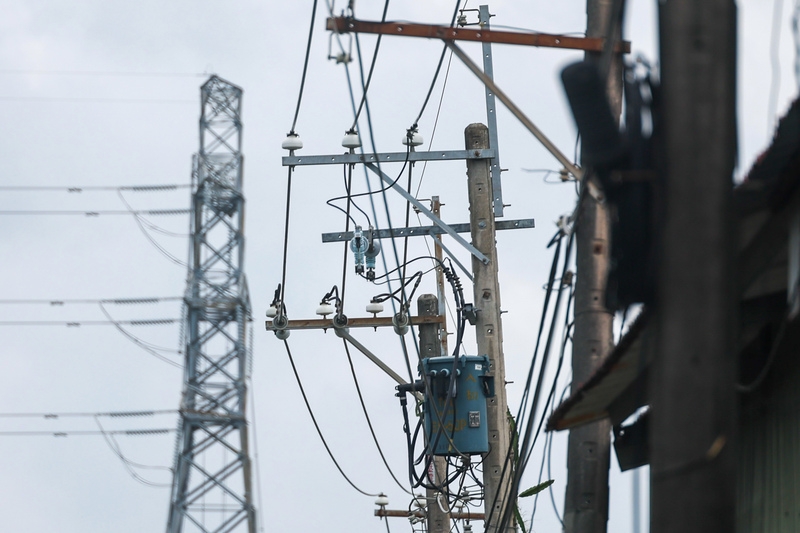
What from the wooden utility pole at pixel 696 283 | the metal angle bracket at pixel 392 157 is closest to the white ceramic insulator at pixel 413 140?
the metal angle bracket at pixel 392 157

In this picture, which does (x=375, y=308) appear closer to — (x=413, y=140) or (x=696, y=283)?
(x=413, y=140)

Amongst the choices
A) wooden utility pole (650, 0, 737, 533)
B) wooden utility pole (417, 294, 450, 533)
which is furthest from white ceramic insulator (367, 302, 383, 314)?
wooden utility pole (650, 0, 737, 533)

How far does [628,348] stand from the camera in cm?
642

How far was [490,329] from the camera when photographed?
489 inches

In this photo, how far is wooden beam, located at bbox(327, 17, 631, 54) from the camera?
25.3 feet

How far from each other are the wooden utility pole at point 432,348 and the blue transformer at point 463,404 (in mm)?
A: 3059

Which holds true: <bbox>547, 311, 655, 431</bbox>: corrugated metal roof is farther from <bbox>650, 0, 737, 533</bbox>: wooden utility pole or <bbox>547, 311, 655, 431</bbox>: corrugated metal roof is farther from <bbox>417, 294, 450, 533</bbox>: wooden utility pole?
<bbox>417, 294, 450, 533</bbox>: wooden utility pole

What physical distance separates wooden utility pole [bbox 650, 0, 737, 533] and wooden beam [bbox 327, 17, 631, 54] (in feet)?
10.5

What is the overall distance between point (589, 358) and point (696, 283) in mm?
3563

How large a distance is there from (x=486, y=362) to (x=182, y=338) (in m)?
16.6

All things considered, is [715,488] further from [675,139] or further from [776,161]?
[776,161]

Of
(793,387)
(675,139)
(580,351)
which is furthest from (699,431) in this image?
(580,351)

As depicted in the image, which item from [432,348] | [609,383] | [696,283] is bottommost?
[696,283]

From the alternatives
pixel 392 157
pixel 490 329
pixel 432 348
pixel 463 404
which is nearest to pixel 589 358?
pixel 463 404
